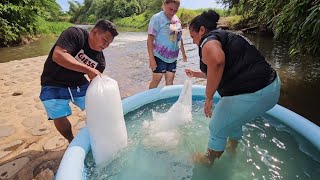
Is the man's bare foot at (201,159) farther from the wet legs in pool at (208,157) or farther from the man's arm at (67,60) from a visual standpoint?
the man's arm at (67,60)

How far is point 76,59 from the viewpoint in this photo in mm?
2580

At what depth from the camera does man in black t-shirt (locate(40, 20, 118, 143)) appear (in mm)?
2434

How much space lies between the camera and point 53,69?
2.61 meters

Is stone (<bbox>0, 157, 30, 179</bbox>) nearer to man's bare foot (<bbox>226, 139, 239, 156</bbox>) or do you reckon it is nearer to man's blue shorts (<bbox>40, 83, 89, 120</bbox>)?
man's blue shorts (<bbox>40, 83, 89, 120</bbox>)

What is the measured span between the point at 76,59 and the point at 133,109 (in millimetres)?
1235

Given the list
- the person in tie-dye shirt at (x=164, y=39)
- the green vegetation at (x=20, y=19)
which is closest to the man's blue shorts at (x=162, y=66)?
the person in tie-dye shirt at (x=164, y=39)

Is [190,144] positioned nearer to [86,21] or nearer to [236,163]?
[236,163]

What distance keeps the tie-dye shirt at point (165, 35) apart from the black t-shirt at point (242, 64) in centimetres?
183

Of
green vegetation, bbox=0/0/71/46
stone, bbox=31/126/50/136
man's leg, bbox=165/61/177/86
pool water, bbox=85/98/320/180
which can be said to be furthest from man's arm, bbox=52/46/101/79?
green vegetation, bbox=0/0/71/46

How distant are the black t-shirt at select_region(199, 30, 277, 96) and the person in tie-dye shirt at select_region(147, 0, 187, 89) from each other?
182 centimetres

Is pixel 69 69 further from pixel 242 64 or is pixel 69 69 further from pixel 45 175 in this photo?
pixel 242 64

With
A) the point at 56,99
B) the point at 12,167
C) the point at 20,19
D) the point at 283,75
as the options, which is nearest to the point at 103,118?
the point at 56,99

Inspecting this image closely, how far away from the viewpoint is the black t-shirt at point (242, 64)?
2.01 meters

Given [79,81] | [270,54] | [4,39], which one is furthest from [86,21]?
[79,81]
